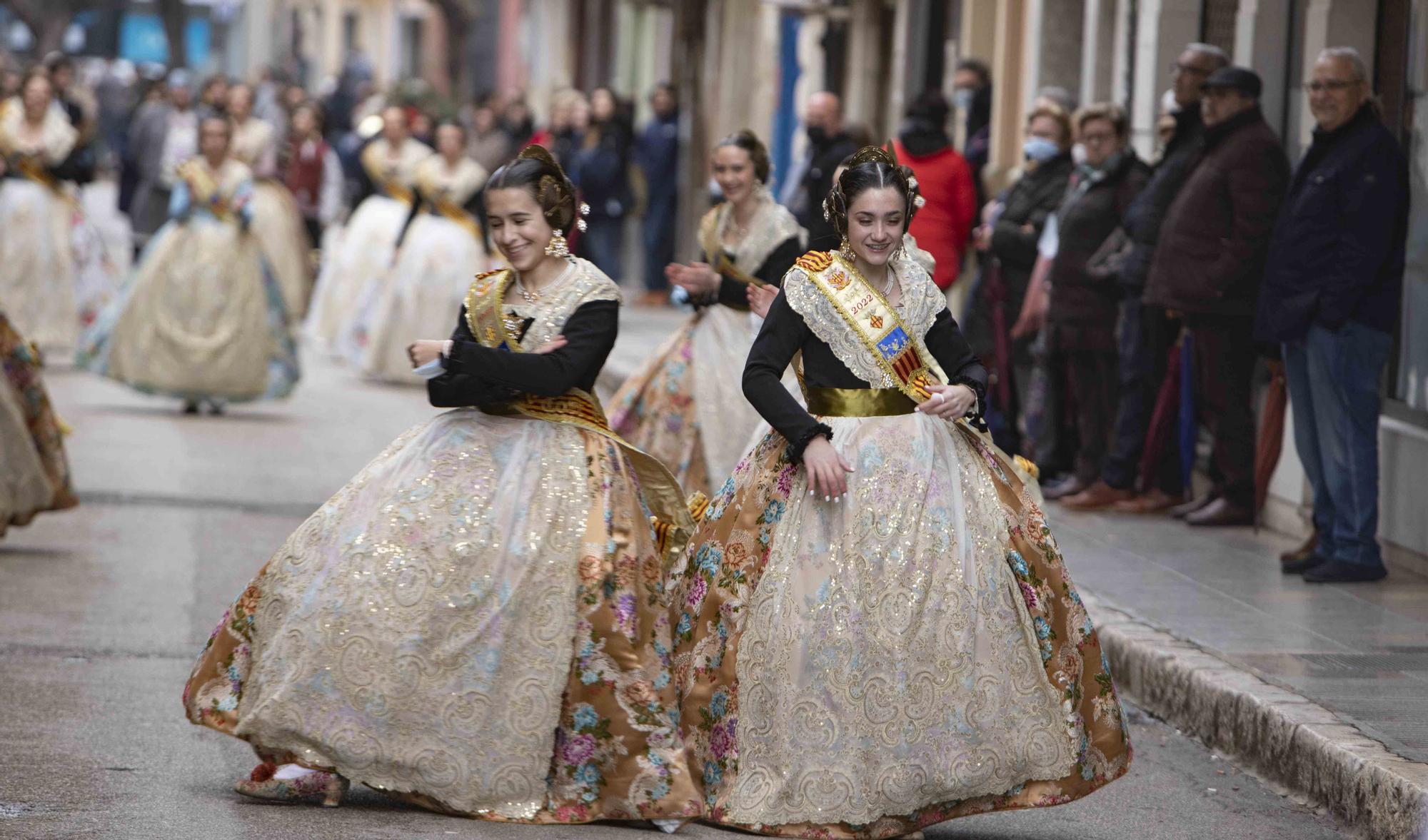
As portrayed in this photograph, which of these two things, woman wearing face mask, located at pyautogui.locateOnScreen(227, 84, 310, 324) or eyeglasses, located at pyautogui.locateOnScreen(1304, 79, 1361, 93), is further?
woman wearing face mask, located at pyautogui.locateOnScreen(227, 84, 310, 324)

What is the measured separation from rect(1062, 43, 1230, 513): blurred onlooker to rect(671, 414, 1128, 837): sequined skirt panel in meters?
5.67

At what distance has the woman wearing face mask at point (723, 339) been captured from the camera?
961 centimetres

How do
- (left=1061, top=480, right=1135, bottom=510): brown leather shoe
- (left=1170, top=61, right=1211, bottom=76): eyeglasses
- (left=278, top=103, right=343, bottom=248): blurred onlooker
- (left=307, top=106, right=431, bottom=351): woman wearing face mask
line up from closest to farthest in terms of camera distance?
(left=1170, top=61, right=1211, bottom=76): eyeglasses, (left=1061, top=480, right=1135, bottom=510): brown leather shoe, (left=307, top=106, right=431, bottom=351): woman wearing face mask, (left=278, top=103, right=343, bottom=248): blurred onlooker

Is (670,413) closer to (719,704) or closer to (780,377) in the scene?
(780,377)

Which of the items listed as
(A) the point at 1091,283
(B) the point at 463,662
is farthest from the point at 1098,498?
(B) the point at 463,662

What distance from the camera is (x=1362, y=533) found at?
983cm

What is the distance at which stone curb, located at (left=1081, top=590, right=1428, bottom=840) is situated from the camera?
250 inches

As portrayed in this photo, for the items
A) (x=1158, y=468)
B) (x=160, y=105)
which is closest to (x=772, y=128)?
(x=160, y=105)

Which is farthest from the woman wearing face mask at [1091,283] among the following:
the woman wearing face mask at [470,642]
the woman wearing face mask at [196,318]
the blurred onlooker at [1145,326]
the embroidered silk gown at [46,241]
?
the embroidered silk gown at [46,241]

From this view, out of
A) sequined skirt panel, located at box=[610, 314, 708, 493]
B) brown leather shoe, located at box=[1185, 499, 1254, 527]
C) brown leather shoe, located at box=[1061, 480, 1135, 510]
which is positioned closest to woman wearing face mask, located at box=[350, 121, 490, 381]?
brown leather shoe, located at box=[1061, 480, 1135, 510]

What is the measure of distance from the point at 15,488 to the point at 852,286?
476cm

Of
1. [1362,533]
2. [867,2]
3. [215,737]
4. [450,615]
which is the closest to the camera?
[450,615]

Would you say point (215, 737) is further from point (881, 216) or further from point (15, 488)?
point (15, 488)

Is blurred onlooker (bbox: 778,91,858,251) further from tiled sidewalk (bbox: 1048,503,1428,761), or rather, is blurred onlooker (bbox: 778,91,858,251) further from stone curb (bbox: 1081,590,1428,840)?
stone curb (bbox: 1081,590,1428,840)
